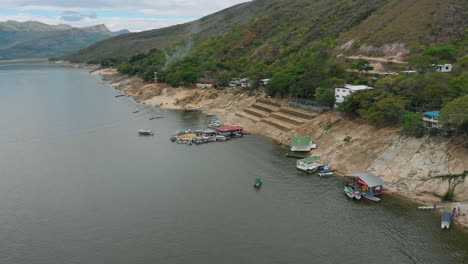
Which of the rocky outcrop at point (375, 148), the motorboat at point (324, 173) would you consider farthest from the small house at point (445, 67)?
the motorboat at point (324, 173)

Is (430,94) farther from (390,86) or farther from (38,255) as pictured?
(38,255)

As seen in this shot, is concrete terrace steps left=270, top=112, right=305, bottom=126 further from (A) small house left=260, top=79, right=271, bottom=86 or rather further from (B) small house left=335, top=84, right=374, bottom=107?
(A) small house left=260, top=79, right=271, bottom=86

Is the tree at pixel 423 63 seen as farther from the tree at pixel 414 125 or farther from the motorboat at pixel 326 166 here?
the motorboat at pixel 326 166

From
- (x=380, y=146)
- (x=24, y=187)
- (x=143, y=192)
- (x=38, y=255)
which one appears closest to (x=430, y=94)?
(x=380, y=146)

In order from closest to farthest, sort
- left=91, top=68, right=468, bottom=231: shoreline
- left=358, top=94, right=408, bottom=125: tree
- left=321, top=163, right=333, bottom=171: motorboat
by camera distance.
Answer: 1. left=91, top=68, right=468, bottom=231: shoreline
2. left=321, top=163, right=333, bottom=171: motorboat
3. left=358, top=94, right=408, bottom=125: tree

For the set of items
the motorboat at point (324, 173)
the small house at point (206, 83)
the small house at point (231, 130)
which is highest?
the small house at point (206, 83)

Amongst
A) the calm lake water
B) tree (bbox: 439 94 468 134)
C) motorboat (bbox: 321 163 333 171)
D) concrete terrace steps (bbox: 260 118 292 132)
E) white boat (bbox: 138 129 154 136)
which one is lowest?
the calm lake water

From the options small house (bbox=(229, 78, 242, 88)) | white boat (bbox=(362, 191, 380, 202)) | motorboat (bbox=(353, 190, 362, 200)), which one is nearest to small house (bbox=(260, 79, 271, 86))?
small house (bbox=(229, 78, 242, 88))
